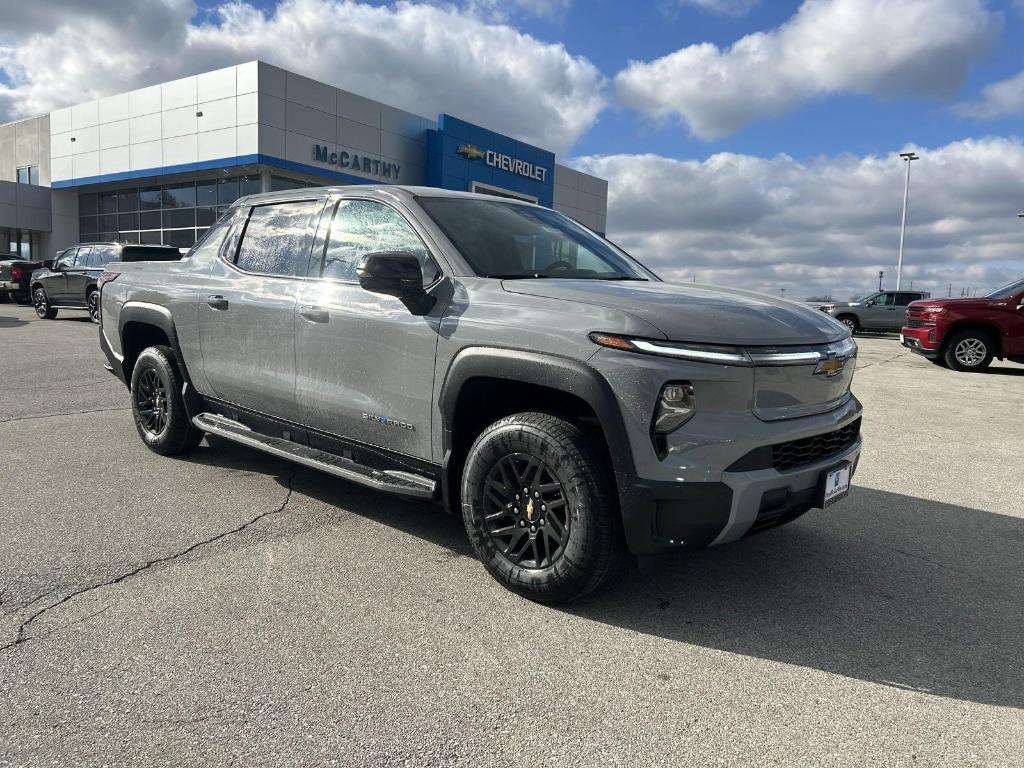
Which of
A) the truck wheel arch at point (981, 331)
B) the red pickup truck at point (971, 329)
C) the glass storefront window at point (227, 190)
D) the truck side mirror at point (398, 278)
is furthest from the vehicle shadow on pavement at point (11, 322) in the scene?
the truck wheel arch at point (981, 331)

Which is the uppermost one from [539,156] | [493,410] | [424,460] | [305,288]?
[539,156]

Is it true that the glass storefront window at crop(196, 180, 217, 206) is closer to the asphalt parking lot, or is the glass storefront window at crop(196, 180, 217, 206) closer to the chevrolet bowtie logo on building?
the chevrolet bowtie logo on building

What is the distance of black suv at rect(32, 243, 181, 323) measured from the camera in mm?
15688

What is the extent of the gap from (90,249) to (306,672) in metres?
16.8

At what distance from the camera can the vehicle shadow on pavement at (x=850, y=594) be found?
275 centimetres

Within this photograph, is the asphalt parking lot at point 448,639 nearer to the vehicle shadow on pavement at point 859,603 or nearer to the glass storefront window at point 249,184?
the vehicle shadow on pavement at point 859,603

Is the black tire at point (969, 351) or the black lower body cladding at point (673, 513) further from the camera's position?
the black tire at point (969, 351)

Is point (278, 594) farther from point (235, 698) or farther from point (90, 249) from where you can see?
point (90, 249)

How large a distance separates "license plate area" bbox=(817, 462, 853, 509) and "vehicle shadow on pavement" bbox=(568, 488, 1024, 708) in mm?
477

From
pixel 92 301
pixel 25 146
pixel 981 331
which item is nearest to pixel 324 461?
pixel 981 331

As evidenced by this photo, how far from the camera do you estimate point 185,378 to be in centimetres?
498

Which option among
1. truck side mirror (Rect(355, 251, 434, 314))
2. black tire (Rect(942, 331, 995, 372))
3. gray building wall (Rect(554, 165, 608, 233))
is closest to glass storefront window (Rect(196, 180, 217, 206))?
gray building wall (Rect(554, 165, 608, 233))

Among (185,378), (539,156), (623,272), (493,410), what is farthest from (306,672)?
(539,156)

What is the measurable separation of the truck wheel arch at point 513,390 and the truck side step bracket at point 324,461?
16 centimetres
